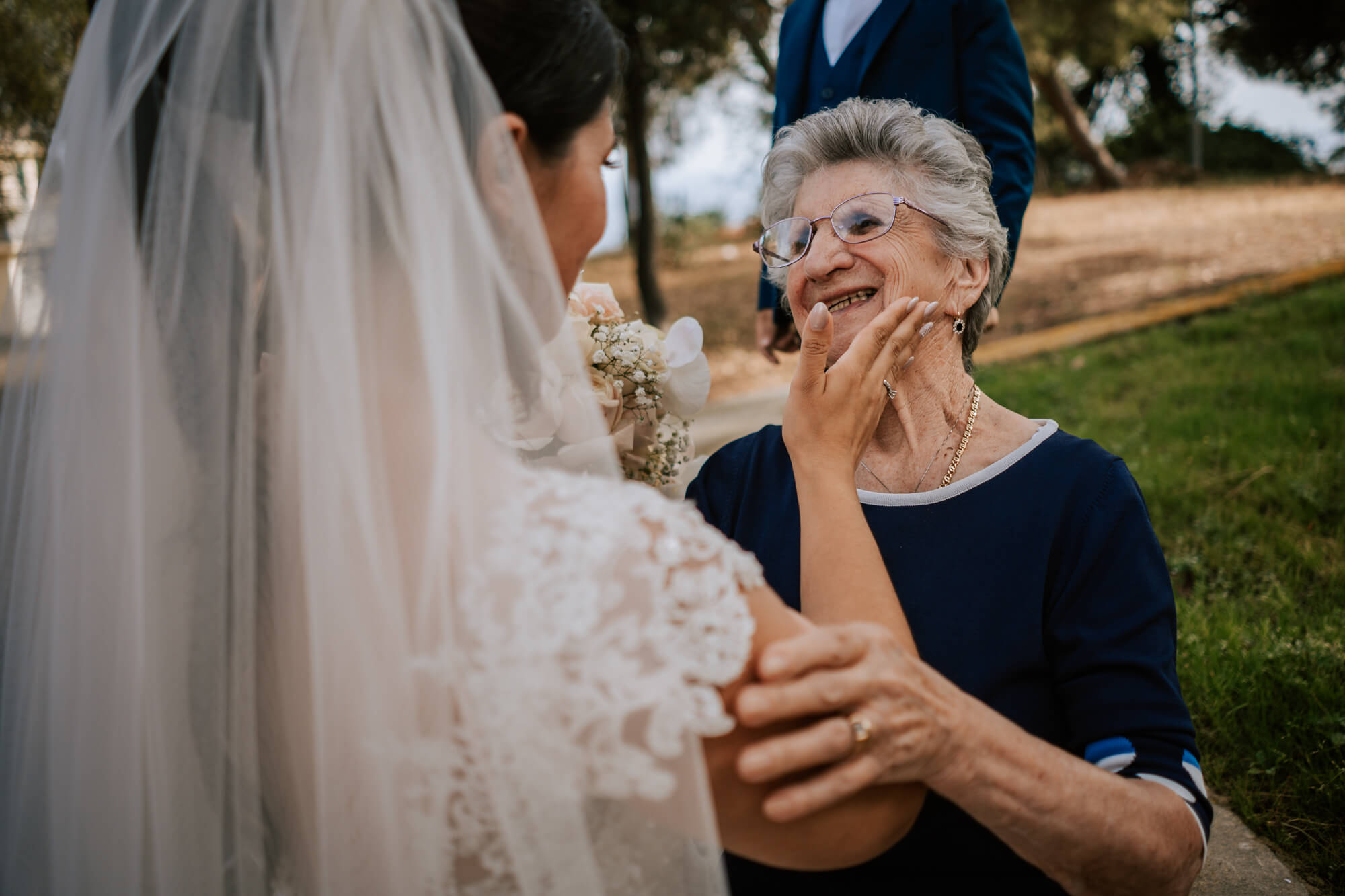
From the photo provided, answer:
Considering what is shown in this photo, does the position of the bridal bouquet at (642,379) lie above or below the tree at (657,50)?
below

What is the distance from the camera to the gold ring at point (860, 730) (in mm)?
1255

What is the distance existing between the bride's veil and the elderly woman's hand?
0.14 metres

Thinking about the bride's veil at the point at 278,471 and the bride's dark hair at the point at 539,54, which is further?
the bride's dark hair at the point at 539,54

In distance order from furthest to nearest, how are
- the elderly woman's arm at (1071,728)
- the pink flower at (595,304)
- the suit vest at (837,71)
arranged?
1. the suit vest at (837,71)
2. the pink flower at (595,304)
3. the elderly woman's arm at (1071,728)

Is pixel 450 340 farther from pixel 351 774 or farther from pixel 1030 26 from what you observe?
pixel 1030 26

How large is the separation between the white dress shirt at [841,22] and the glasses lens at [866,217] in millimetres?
1103

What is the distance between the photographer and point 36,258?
1.50 meters

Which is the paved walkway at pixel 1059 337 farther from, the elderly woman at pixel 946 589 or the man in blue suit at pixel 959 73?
the elderly woman at pixel 946 589

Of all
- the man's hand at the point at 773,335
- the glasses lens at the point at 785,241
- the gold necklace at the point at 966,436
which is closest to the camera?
the gold necklace at the point at 966,436

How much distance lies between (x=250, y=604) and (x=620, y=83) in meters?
1.06

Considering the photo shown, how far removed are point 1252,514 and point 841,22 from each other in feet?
8.36

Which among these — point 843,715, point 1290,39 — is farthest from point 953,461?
point 1290,39

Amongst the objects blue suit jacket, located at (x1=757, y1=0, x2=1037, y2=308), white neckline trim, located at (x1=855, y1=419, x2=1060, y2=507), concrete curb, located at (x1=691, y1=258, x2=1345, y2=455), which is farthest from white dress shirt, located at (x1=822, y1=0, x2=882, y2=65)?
→ concrete curb, located at (x1=691, y1=258, x2=1345, y2=455)

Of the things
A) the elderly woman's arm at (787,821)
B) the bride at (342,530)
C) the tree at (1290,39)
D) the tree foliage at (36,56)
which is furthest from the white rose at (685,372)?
the tree at (1290,39)
